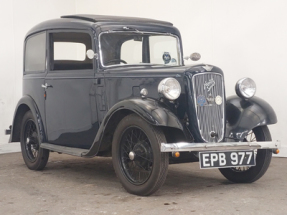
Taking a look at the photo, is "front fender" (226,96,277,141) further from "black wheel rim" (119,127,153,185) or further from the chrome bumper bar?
"black wheel rim" (119,127,153,185)

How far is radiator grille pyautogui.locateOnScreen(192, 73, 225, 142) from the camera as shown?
15.4 feet

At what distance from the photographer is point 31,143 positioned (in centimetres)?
645

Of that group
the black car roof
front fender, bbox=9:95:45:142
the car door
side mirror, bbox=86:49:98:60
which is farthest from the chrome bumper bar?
front fender, bbox=9:95:45:142

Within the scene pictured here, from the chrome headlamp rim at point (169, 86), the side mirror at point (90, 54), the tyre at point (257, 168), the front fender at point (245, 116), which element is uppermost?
the side mirror at point (90, 54)

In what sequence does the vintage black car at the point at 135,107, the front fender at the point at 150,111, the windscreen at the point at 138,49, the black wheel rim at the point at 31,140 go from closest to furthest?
1. the front fender at the point at 150,111
2. the vintage black car at the point at 135,107
3. the windscreen at the point at 138,49
4. the black wheel rim at the point at 31,140

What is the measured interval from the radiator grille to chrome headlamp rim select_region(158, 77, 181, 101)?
0.17 metres

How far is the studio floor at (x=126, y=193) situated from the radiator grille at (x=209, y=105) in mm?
574

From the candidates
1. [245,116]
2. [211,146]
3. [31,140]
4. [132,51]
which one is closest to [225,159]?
[211,146]

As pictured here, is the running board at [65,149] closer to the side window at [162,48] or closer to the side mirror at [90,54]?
the side mirror at [90,54]

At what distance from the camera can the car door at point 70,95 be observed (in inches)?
212

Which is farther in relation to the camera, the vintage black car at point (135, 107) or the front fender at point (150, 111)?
the vintage black car at point (135, 107)

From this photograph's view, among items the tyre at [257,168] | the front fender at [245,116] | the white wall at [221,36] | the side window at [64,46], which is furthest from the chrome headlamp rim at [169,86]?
the white wall at [221,36]

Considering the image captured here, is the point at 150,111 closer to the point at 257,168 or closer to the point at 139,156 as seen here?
the point at 139,156

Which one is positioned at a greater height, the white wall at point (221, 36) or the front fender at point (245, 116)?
the white wall at point (221, 36)
